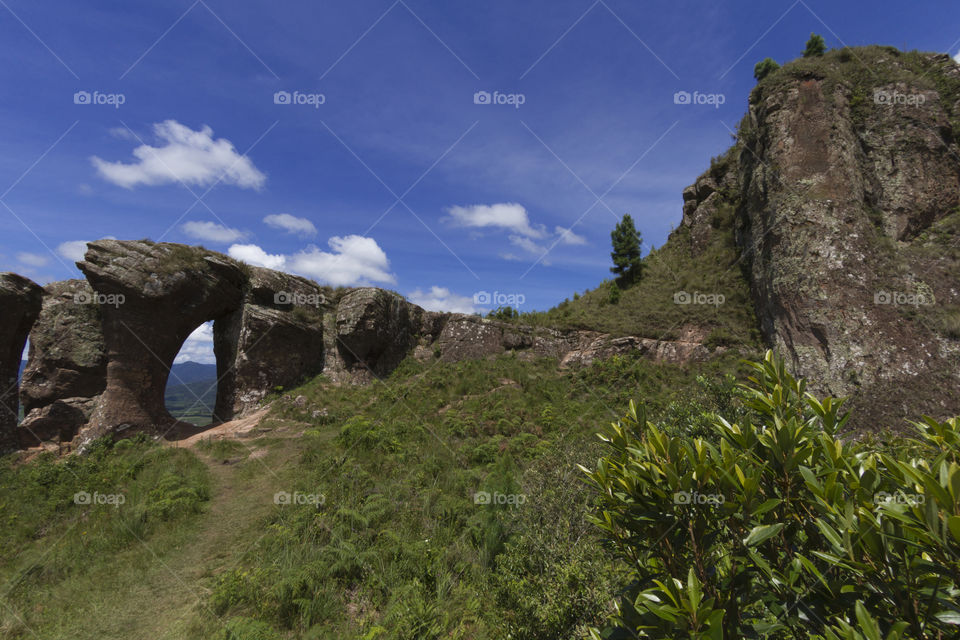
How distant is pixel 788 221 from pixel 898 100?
31.4ft

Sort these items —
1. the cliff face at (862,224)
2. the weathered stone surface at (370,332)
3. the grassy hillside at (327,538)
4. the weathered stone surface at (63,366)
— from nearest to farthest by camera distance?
the grassy hillside at (327,538) < the cliff face at (862,224) < the weathered stone surface at (63,366) < the weathered stone surface at (370,332)

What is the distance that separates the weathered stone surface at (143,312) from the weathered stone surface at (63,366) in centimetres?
140

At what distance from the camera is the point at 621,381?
59.0 ft

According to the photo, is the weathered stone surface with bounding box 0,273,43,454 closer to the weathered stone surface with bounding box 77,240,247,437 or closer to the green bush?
the weathered stone surface with bounding box 77,240,247,437

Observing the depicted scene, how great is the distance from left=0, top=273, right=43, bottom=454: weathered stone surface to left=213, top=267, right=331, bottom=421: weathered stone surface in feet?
23.0

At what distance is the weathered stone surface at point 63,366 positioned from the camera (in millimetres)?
16172

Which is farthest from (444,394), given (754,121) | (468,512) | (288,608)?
(754,121)

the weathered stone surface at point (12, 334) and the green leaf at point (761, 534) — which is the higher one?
the weathered stone surface at point (12, 334)

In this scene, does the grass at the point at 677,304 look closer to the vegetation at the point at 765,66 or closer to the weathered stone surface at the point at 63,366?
the vegetation at the point at 765,66

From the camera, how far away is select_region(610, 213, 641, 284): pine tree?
2777cm

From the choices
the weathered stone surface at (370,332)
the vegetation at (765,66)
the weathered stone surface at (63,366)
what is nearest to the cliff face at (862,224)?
the vegetation at (765,66)

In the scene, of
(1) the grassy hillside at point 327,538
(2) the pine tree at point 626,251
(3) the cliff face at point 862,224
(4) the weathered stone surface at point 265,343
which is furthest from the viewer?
(2) the pine tree at point 626,251

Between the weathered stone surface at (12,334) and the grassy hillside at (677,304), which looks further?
the grassy hillside at (677,304)

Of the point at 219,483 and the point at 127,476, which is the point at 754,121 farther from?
the point at 127,476
